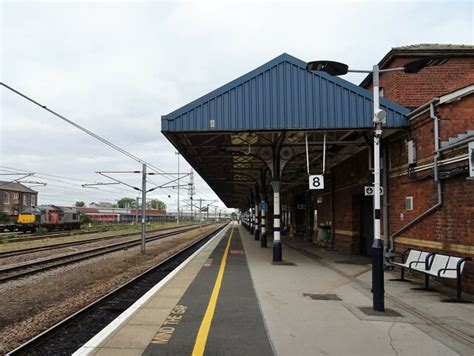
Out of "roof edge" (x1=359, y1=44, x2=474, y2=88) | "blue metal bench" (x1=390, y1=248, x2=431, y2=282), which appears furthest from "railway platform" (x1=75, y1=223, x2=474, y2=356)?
"roof edge" (x1=359, y1=44, x2=474, y2=88)

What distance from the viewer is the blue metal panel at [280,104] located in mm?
14547

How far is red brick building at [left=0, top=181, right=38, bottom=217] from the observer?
74.8 m

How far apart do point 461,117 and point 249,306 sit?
716 centimetres

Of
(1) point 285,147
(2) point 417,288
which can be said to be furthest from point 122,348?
(1) point 285,147

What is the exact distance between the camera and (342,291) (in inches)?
403

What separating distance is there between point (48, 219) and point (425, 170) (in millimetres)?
49488

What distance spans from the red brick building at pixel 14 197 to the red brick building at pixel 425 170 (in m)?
67.0

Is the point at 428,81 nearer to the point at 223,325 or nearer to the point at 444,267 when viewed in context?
the point at 444,267

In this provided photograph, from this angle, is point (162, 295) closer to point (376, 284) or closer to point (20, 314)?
point (20, 314)

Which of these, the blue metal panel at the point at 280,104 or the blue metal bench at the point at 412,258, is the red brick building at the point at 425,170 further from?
the blue metal panel at the point at 280,104

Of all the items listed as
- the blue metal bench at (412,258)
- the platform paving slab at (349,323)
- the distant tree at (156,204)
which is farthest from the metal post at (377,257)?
the distant tree at (156,204)

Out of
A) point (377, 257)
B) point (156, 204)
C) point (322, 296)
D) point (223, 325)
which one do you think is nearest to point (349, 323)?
point (377, 257)

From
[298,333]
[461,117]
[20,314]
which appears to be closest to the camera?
[298,333]

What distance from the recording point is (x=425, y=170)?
11.8 m
